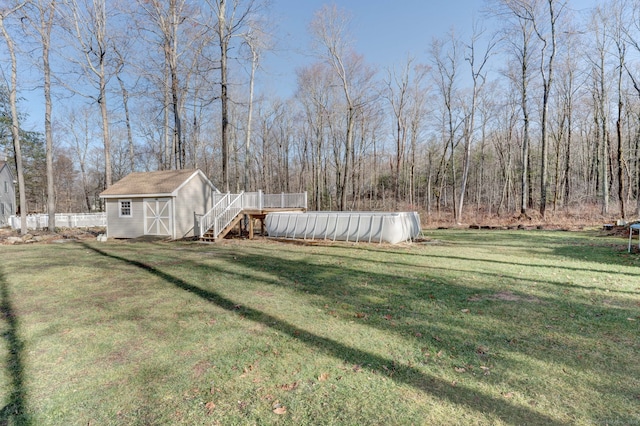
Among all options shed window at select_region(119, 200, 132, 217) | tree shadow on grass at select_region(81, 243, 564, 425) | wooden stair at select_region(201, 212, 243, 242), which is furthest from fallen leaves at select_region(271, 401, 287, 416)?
shed window at select_region(119, 200, 132, 217)

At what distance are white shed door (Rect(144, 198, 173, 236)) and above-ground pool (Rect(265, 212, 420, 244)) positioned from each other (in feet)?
16.0

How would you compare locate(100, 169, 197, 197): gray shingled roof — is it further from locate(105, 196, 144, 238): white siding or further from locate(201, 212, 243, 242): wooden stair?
locate(201, 212, 243, 242): wooden stair

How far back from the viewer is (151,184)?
1580 centimetres

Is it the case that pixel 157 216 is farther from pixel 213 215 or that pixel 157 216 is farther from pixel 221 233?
pixel 221 233

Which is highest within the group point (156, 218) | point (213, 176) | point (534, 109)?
point (534, 109)

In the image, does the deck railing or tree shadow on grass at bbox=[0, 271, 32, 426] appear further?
the deck railing

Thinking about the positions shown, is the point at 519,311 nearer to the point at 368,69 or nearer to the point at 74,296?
the point at 74,296

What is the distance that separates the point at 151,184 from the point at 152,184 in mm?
83

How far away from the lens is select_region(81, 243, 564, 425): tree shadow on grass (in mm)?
2271

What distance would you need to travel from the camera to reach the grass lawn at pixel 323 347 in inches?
93.2

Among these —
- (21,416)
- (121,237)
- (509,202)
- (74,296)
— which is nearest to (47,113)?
(121,237)

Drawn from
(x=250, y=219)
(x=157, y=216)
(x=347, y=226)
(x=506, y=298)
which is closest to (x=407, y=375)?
(x=506, y=298)

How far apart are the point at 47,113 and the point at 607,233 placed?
27822mm

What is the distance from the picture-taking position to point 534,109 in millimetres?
24297
